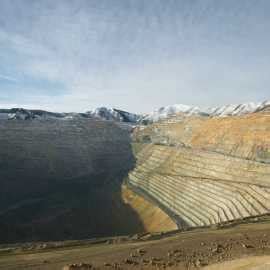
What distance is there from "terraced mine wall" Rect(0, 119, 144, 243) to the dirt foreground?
29469 millimetres

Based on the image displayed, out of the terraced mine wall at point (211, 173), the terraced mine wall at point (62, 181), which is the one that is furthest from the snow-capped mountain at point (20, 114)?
Result: the terraced mine wall at point (211, 173)

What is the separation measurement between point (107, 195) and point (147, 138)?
50.1 meters

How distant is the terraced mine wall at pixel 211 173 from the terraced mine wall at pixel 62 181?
630 cm

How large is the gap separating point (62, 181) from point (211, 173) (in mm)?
32951

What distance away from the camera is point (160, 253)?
76.2 feet

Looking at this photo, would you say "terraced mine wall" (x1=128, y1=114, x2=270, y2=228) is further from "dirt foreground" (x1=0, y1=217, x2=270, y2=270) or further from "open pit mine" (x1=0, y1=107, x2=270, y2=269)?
"dirt foreground" (x1=0, y1=217, x2=270, y2=270)

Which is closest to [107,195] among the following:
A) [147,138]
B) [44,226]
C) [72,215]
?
[72,215]

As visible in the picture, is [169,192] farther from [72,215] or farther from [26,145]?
[26,145]

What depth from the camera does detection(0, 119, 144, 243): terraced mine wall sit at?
6153 cm

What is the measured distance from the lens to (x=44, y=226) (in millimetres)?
62438

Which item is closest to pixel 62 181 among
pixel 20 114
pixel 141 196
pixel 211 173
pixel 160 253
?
pixel 141 196

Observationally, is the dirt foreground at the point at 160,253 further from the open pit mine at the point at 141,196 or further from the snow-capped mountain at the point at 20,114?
the snow-capped mountain at the point at 20,114

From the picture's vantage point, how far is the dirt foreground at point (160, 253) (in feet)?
70.2

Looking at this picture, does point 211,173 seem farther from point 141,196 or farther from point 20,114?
point 20,114
